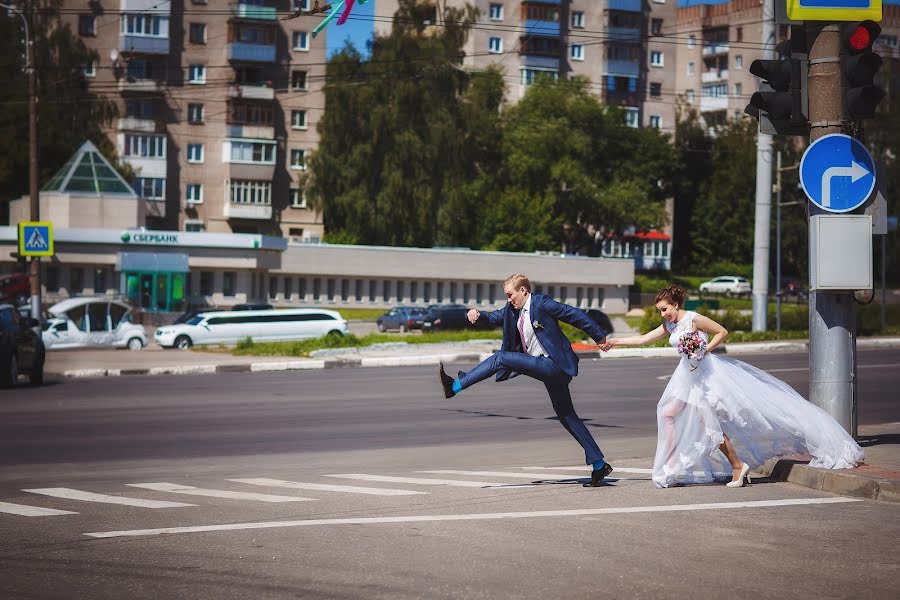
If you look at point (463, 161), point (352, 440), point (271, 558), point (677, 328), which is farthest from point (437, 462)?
point (463, 161)

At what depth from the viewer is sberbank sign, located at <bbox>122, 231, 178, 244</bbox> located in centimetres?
5956

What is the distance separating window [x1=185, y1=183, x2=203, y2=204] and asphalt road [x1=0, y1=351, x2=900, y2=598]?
68.3m

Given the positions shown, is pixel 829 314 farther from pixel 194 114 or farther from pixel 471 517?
pixel 194 114

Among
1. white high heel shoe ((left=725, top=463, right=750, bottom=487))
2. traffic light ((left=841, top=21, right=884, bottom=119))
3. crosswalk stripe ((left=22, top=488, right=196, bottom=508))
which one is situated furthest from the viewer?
traffic light ((left=841, top=21, right=884, bottom=119))

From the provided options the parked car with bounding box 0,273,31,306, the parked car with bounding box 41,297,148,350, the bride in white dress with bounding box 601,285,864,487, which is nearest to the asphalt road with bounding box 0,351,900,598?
the bride in white dress with bounding box 601,285,864,487

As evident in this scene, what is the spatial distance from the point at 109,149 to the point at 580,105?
1310 inches

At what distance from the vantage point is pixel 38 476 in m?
11.4

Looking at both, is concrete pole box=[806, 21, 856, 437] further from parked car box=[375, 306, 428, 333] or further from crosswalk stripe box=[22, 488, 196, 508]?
parked car box=[375, 306, 428, 333]

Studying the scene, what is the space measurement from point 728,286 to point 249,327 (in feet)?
165

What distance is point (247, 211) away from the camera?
274ft

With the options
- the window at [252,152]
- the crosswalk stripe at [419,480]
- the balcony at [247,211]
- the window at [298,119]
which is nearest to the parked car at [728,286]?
the window at [298,119]

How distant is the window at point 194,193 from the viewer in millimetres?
83688

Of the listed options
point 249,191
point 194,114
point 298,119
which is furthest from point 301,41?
point 249,191

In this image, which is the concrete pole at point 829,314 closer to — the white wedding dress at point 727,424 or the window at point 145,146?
the white wedding dress at point 727,424
